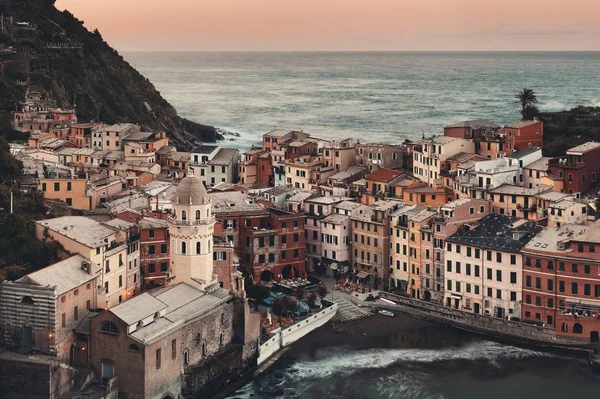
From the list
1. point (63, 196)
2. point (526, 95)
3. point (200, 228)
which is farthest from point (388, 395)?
point (526, 95)

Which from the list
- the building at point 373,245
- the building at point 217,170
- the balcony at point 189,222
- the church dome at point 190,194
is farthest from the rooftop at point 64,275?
the building at point 217,170

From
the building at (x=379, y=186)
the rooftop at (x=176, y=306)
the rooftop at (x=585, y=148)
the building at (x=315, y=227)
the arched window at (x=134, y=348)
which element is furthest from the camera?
the building at (x=379, y=186)

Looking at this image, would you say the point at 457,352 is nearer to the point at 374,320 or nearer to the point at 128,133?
the point at 374,320

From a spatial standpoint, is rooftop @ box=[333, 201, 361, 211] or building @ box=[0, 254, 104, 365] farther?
rooftop @ box=[333, 201, 361, 211]

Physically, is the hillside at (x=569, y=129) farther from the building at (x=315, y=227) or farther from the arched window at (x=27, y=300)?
the arched window at (x=27, y=300)

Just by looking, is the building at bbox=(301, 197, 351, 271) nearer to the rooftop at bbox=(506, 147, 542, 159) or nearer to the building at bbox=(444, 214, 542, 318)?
the building at bbox=(444, 214, 542, 318)

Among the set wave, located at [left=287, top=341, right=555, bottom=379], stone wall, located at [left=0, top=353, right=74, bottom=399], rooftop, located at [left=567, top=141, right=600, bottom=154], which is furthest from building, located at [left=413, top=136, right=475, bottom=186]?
stone wall, located at [left=0, top=353, right=74, bottom=399]
